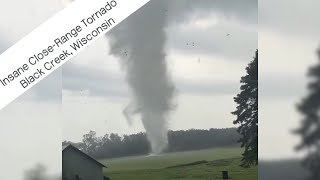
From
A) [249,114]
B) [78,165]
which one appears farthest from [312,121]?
[78,165]

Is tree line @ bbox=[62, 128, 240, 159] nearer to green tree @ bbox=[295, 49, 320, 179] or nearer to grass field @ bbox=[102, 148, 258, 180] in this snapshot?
grass field @ bbox=[102, 148, 258, 180]

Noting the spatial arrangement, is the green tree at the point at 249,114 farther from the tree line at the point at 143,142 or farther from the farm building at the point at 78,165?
the farm building at the point at 78,165

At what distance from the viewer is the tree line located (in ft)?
10.7

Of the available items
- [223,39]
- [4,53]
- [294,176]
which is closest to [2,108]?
[4,53]

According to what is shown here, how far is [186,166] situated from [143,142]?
38cm

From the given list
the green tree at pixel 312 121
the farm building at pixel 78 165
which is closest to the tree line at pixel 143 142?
the farm building at pixel 78 165

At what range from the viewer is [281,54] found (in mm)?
3209

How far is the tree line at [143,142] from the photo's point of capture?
3.27m

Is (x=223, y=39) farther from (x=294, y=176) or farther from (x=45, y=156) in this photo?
(x=45, y=156)

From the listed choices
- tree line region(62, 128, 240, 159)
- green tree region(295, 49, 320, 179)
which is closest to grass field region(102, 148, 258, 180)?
tree line region(62, 128, 240, 159)

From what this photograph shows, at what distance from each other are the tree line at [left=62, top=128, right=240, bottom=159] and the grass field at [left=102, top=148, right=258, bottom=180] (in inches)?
1.9

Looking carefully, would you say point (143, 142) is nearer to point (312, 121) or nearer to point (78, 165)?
point (78, 165)

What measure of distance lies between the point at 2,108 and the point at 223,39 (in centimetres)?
177

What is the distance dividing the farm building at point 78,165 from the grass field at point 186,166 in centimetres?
11
